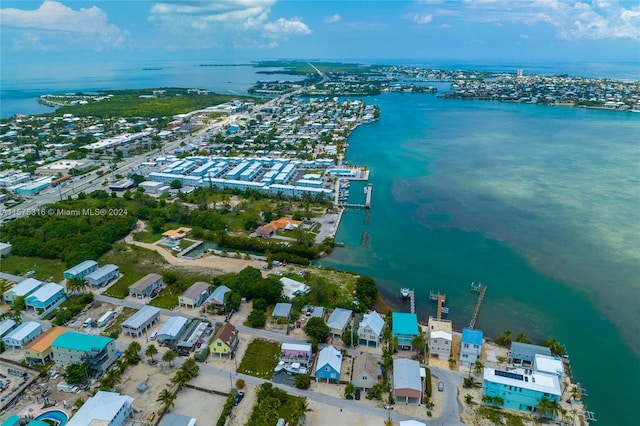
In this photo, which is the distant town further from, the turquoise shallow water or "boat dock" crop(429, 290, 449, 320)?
the turquoise shallow water

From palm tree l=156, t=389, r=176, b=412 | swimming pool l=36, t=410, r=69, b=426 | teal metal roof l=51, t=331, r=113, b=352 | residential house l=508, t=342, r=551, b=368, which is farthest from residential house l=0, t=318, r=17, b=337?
residential house l=508, t=342, r=551, b=368

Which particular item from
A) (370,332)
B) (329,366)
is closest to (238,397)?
(329,366)

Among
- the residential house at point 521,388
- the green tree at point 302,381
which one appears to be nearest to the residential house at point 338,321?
the green tree at point 302,381

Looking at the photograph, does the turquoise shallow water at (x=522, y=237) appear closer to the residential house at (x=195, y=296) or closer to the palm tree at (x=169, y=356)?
the residential house at (x=195, y=296)

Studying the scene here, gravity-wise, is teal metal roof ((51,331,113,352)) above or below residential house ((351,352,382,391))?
above

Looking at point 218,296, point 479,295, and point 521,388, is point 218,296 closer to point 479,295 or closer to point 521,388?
point 521,388
